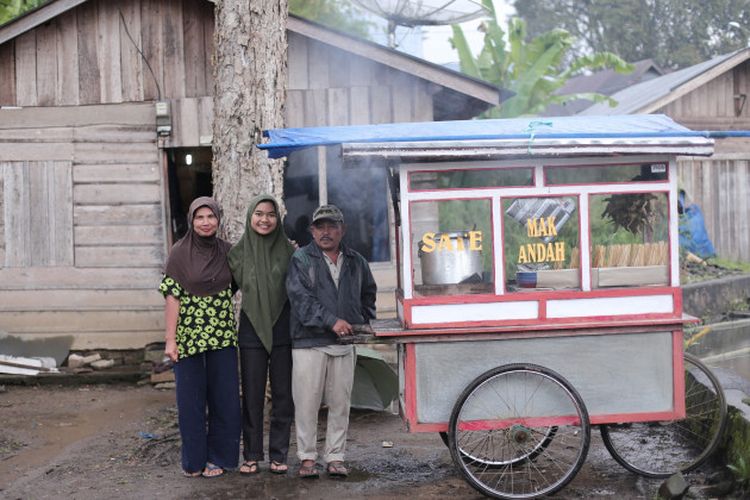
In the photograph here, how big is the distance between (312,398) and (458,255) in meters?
1.31

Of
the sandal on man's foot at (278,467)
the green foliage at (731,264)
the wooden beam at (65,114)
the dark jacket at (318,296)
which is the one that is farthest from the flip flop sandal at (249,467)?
the green foliage at (731,264)

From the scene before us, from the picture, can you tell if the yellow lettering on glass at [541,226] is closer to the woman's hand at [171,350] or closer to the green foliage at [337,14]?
the woman's hand at [171,350]

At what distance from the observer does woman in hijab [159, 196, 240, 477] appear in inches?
227

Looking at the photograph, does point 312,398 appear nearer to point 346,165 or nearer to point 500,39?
point 346,165

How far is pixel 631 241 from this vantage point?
18.8 feet

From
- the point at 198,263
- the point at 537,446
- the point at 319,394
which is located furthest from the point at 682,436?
the point at 198,263

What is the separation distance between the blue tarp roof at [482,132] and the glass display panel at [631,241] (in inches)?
17.1

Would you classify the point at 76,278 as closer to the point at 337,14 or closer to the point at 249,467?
the point at 249,467

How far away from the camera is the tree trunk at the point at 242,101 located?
7.48 m

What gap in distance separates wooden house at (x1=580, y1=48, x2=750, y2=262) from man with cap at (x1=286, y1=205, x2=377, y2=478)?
39.1 feet

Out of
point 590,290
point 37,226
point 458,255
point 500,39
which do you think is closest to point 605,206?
point 590,290

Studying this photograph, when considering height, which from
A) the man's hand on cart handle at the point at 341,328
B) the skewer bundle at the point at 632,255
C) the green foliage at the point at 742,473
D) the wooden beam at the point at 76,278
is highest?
the skewer bundle at the point at 632,255

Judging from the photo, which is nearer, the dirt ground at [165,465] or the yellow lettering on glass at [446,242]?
the yellow lettering on glass at [446,242]

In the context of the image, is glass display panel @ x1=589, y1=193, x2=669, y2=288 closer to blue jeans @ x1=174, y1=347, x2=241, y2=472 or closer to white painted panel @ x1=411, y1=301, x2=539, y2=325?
white painted panel @ x1=411, y1=301, x2=539, y2=325
